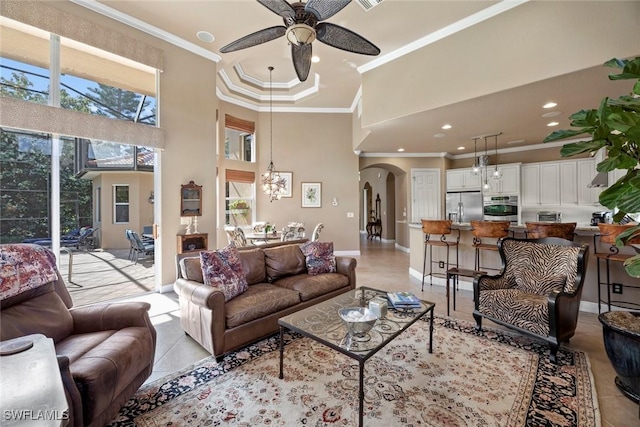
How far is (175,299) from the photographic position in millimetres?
4113

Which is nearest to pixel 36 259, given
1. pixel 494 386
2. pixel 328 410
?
pixel 328 410

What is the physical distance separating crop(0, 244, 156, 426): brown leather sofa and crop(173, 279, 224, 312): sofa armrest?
44 cm

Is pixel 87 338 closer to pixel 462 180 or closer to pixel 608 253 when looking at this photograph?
pixel 608 253

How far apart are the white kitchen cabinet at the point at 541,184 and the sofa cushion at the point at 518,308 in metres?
4.84

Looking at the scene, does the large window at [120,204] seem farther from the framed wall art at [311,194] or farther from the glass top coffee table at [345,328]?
the glass top coffee table at [345,328]

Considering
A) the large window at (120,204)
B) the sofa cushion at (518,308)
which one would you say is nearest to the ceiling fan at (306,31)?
the sofa cushion at (518,308)

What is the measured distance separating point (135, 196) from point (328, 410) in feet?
17.9

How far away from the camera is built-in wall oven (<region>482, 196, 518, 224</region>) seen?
691cm

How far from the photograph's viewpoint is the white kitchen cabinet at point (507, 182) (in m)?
6.86

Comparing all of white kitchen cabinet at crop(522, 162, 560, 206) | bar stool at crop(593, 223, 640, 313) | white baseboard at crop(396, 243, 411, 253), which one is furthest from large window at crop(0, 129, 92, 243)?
white kitchen cabinet at crop(522, 162, 560, 206)

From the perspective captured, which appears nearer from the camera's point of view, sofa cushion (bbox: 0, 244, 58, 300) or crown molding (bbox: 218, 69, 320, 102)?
sofa cushion (bbox: 0, 244, 58, 300)

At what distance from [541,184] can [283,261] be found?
6678 millimetres

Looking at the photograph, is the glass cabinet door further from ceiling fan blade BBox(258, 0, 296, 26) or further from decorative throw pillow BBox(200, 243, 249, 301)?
ceiling fan blade BBox(258, 0, 296, 26)

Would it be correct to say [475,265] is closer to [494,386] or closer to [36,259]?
[494,386]
